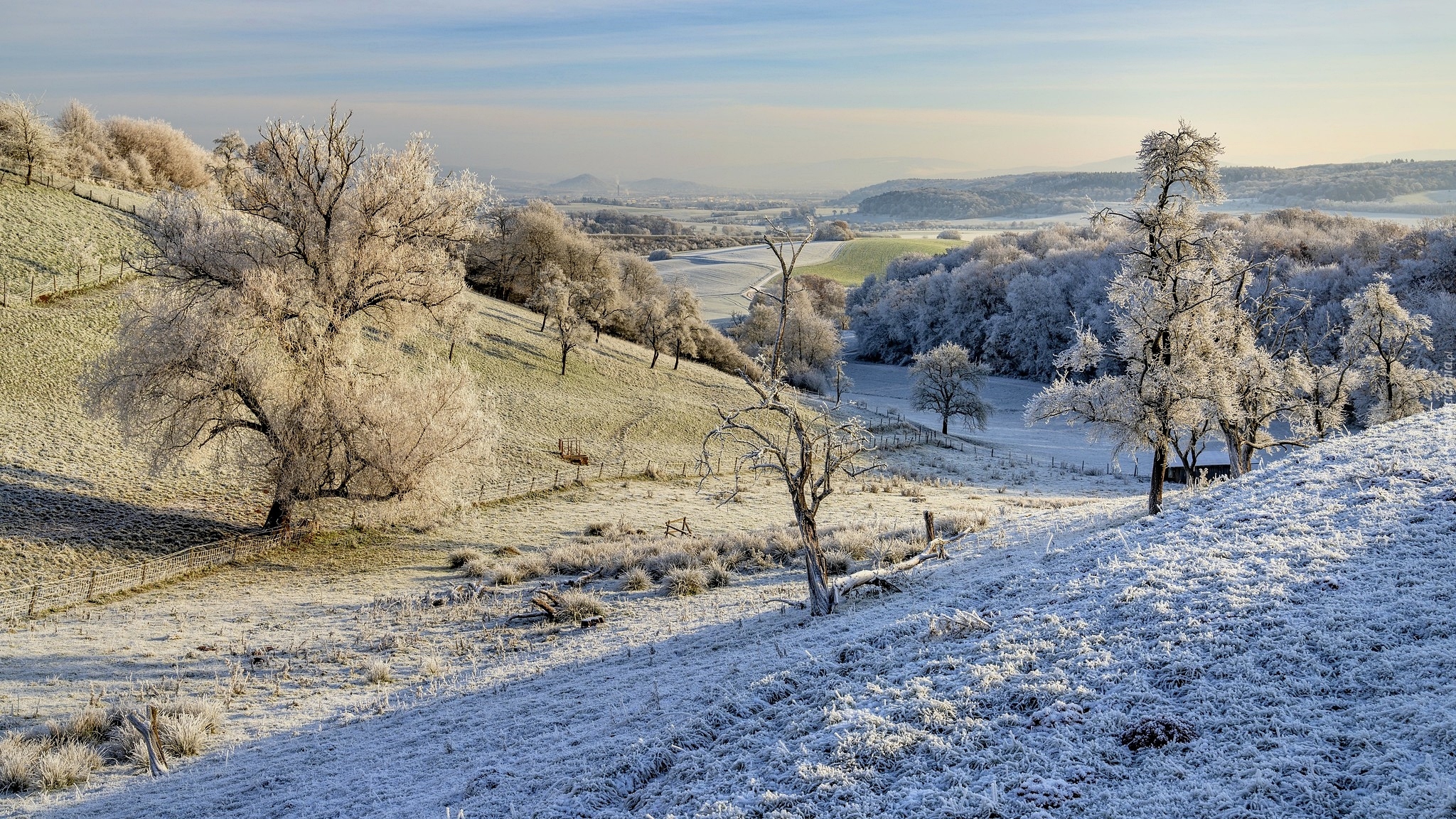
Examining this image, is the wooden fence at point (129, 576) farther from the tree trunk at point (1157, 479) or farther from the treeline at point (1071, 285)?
the treeline at point (1071, 285)

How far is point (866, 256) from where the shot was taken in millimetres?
176625

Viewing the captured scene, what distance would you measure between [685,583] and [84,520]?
17858 millimetres

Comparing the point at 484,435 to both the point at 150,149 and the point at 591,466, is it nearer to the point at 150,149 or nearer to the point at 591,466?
the point at 591,466

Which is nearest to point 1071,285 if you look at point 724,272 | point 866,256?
point 724,272

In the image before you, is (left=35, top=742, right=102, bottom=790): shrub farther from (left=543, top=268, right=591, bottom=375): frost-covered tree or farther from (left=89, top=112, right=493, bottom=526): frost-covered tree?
(left=543, top=268, right=591, bottom=375): frost-covered tree

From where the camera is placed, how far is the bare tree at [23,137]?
49219 millimetres

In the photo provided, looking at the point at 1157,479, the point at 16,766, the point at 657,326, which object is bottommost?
the point at 16,766

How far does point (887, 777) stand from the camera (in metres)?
6.96

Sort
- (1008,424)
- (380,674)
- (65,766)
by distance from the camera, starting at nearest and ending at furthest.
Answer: (65,766), (380,674), (1008,424)

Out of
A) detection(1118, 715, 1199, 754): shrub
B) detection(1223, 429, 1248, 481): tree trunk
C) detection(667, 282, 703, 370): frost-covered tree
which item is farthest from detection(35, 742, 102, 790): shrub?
detection(667, 282, 703, 370): frost-covered tree

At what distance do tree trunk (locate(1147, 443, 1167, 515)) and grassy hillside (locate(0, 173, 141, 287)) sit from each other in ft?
152

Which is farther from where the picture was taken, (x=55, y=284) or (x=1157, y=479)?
(x=55, y=284)

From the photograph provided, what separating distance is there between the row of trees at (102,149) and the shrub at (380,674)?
52.1 metres

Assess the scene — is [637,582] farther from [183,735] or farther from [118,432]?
[118,432]
